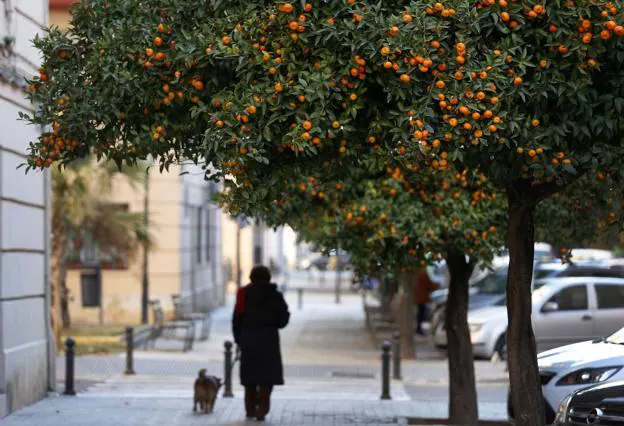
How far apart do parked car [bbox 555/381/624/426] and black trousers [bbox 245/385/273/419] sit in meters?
4.68

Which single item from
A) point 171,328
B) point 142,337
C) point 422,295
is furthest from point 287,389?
point 422,295

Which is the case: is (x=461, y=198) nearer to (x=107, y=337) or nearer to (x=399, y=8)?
(x=399, y=8)

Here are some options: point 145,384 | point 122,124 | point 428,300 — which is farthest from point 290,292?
point 122,124

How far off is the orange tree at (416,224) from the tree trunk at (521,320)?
7.73ft

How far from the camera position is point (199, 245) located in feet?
122

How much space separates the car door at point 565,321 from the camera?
22203mm

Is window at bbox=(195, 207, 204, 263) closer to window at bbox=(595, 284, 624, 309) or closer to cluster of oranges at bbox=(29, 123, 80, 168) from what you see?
window at bbox=(595, 284, 624, 309)

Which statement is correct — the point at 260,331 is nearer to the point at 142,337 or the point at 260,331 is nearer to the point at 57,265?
the point at 57,265

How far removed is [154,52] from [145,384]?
1087 cm

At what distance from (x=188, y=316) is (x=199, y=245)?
28.5 ft

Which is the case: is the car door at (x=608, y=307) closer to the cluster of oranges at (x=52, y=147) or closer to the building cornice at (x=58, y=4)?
the cluster of oranges at (x=52, y=147)

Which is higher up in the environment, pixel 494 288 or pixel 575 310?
pixel 494 288

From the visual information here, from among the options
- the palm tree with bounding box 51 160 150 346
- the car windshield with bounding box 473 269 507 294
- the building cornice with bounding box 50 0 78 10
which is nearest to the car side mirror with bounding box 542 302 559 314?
the car windshield with bounding box 473 269 507 294

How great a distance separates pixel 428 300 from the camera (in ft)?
102
